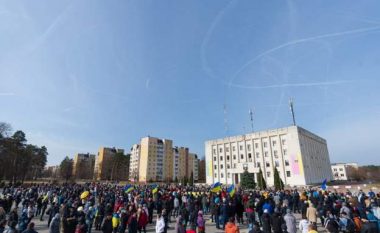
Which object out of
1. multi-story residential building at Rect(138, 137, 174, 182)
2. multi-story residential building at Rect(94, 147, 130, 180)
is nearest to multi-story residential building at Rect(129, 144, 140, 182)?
multi-story residential building at Rect(138, 137, 174, 182)

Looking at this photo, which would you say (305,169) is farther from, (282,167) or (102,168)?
(102,168)

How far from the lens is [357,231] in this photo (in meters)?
8.75

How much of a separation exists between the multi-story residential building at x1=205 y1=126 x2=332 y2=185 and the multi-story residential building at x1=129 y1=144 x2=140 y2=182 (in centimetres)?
4080

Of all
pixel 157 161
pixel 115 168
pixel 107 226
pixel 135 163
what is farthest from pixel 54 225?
pixel 135 163

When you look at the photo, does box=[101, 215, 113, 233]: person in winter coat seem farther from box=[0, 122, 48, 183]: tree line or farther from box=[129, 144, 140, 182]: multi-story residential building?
box=[129, 144, 140, 182]: multi-story residential building

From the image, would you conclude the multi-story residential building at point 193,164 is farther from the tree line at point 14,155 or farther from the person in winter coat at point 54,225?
the person in winter coat at point 54,225

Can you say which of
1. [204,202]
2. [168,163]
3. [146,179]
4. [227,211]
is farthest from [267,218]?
[168,163]

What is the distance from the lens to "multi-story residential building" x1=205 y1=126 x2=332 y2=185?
52.3m

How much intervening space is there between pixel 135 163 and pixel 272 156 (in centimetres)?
6561

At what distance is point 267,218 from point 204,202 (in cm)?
916

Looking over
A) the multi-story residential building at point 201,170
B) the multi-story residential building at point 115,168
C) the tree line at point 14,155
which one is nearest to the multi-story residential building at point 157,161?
the multi-story residential building at point 115,168

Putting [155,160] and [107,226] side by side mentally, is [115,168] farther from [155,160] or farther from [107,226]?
[107,226]

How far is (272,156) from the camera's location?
184 ft

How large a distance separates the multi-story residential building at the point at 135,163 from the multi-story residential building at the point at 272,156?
40802 mm
